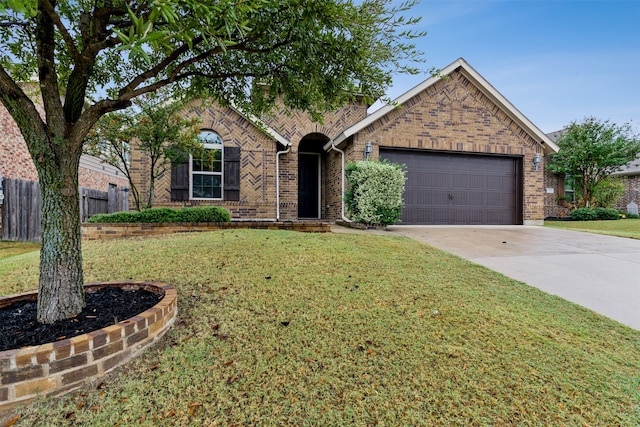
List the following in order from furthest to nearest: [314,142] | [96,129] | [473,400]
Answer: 1. [314,142]
2. [96,129]
3. [473,400]

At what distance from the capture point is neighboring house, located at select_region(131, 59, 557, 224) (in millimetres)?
10211

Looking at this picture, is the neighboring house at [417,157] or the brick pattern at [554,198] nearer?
the neighboring house at [417,157]

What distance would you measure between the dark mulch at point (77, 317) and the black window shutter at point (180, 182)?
24.5ft

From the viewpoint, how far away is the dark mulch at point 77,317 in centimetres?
207

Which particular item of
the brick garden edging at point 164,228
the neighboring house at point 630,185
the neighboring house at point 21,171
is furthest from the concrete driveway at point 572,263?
the neighboring house at point 630,185

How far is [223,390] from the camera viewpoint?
1.94 m

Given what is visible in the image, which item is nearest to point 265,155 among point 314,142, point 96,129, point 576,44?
point 314,142

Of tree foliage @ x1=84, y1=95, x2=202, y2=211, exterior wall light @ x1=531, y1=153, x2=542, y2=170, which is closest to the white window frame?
tree foliage @ x1=84, y1=95, x2=202, y2=211

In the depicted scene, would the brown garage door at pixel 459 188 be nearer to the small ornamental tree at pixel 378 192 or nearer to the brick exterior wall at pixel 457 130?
the brick exterior wall at pixel 457 130

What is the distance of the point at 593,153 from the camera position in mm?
16391

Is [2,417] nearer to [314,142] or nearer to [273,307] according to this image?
[273,307]

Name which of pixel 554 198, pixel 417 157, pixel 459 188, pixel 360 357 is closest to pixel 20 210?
pixel 360 357

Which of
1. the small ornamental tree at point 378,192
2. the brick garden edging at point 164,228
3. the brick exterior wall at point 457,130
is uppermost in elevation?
the brick exterior wall at point 457,130

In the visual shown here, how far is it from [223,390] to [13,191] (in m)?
9.96
